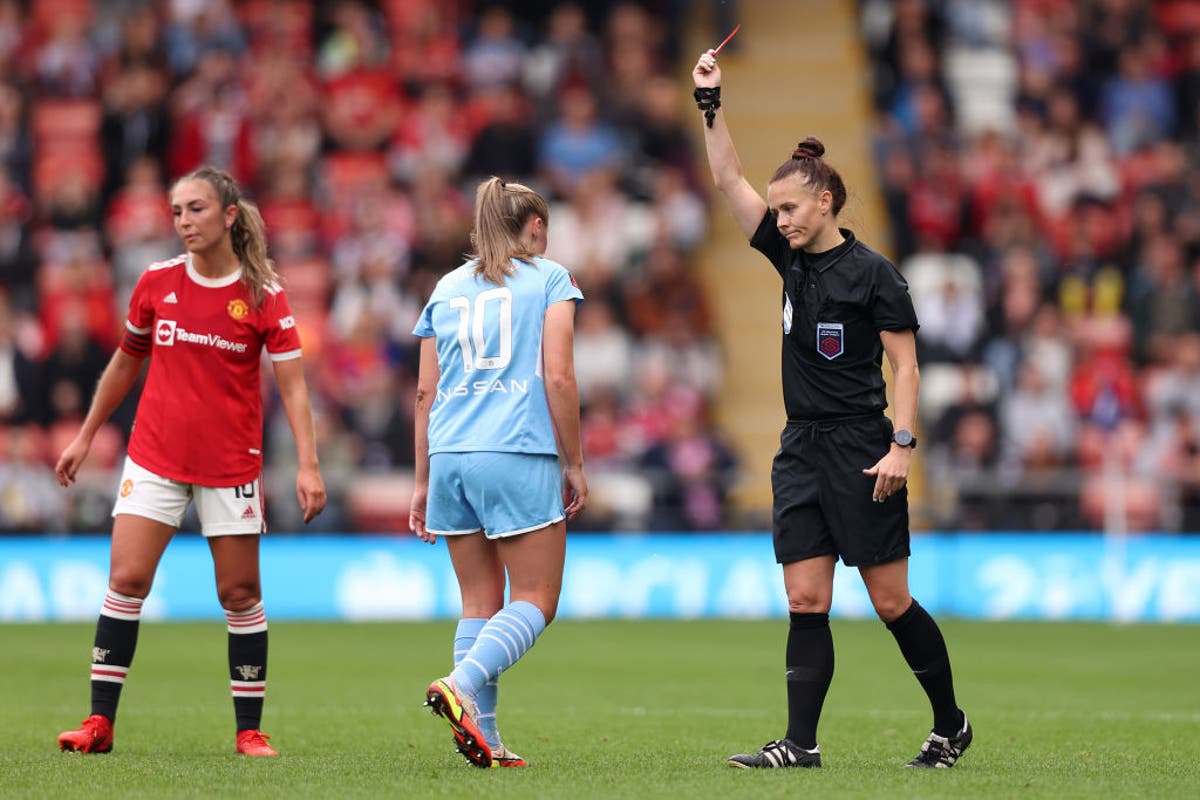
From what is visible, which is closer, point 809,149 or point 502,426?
→ point 502,426

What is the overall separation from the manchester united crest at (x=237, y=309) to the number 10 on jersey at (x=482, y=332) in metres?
1.14

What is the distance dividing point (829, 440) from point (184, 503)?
2592 mm

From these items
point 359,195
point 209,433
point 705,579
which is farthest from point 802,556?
point 359,195

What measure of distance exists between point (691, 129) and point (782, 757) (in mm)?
16958

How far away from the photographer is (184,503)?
8.00 metres

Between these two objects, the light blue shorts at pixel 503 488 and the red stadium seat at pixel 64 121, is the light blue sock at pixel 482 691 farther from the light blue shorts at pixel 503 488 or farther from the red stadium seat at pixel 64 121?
the red stadium seat at pixel 64 121

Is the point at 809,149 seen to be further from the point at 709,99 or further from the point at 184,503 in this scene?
the point at 184,503

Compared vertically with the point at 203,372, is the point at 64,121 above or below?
above

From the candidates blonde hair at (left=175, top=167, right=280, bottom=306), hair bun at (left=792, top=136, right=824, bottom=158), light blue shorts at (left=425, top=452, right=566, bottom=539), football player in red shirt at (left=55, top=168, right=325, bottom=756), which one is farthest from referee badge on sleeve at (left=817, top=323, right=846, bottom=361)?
blonde hair at (left=175, top=167, right=280, bottom=306)

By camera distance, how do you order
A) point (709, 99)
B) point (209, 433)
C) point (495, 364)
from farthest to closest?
point (209, 433) < point (709, 99) < point (495, 364)

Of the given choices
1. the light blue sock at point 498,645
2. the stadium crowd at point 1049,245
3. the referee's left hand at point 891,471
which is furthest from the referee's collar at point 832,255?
the stadium crowd at point 1049,245

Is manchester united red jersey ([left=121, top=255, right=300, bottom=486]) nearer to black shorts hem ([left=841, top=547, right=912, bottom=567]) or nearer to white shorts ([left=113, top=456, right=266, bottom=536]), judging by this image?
white shorts ([left=113, top=456, right=266, bottom=536])

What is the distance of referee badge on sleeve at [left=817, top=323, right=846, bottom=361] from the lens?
7.23 meters

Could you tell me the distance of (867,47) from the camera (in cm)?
2398
